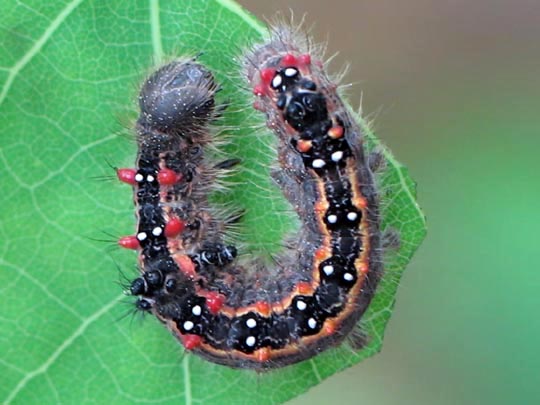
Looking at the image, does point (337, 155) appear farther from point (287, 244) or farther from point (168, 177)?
point (168, 177)

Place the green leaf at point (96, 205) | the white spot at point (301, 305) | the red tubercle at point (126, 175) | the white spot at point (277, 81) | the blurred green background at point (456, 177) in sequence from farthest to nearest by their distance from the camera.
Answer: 1. the blurred green background at point (456, 177)
2. the white spot at point (301, 305)
3. the red tubercle at point (126, 175)
4. the white spot at point (277, 81)
5. the green leaf at point (96, 205)

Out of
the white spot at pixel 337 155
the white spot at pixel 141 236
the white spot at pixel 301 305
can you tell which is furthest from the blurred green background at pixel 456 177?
the white spot at pixel 141 236

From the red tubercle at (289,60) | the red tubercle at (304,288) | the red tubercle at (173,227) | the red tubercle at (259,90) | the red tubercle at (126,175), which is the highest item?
the red tubercle at (289,60)

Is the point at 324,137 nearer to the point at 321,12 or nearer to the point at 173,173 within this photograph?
the point at 173,173

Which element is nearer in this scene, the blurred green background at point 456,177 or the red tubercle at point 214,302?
→ the red tubercle at point 214,302

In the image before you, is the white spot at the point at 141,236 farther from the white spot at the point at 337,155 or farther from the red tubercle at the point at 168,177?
the white spot at the point at 337,155

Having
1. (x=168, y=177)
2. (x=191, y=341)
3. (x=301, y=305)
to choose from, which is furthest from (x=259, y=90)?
(x=191, y=341)

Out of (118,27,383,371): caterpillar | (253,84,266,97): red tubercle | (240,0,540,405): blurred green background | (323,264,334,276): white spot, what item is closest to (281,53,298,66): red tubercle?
(118,27,383,371): caterpillar
